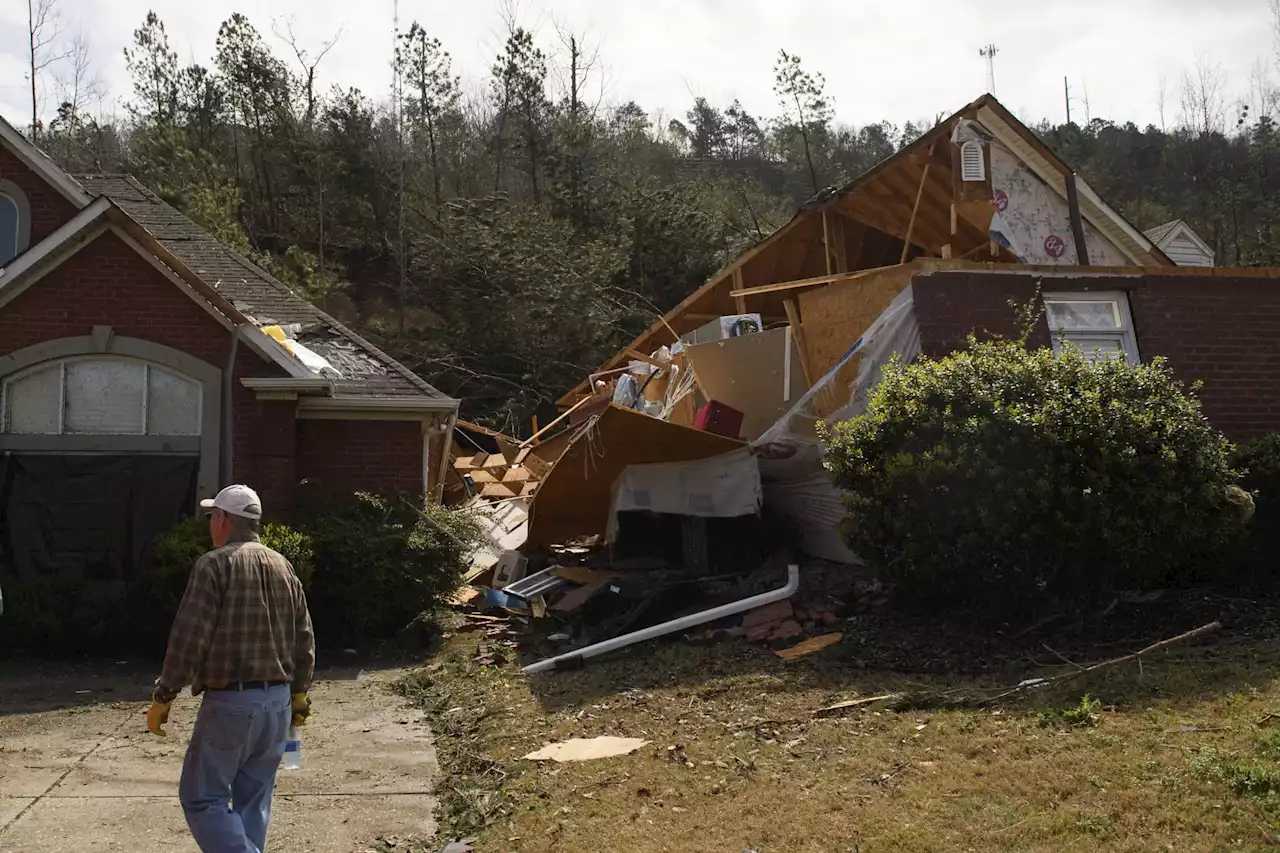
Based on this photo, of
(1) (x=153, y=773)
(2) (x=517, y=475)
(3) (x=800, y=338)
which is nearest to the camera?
(1) (x=153, y=773)

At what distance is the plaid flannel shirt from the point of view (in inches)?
179

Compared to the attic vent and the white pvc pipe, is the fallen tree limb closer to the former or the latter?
the white pvc pipe

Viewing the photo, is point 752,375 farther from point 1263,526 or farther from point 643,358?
point 1263,526

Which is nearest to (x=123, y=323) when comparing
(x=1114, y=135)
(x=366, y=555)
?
(x=366, y=555)

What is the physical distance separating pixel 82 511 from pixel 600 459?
17.5ft

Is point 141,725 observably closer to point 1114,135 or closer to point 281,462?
point 281,462

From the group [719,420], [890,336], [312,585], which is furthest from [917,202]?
[312,585]

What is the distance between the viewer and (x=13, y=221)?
13.7m

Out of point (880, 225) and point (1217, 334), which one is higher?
point (880, 225)

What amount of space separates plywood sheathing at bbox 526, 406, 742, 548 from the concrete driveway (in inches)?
120

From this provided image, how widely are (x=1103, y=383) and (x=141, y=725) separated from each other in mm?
7729

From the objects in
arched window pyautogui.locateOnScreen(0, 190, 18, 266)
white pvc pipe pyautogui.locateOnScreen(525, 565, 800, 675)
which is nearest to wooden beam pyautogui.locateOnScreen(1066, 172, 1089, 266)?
white pvc pipe pyautogui.locateOnScreen(525, 565, 800, 675)

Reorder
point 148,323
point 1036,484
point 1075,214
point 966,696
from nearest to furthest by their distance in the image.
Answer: point 966,696
point 1036,484
point 148,323
point 1075,214

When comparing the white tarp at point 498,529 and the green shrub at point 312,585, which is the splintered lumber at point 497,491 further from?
the green shrub at point 312,585
